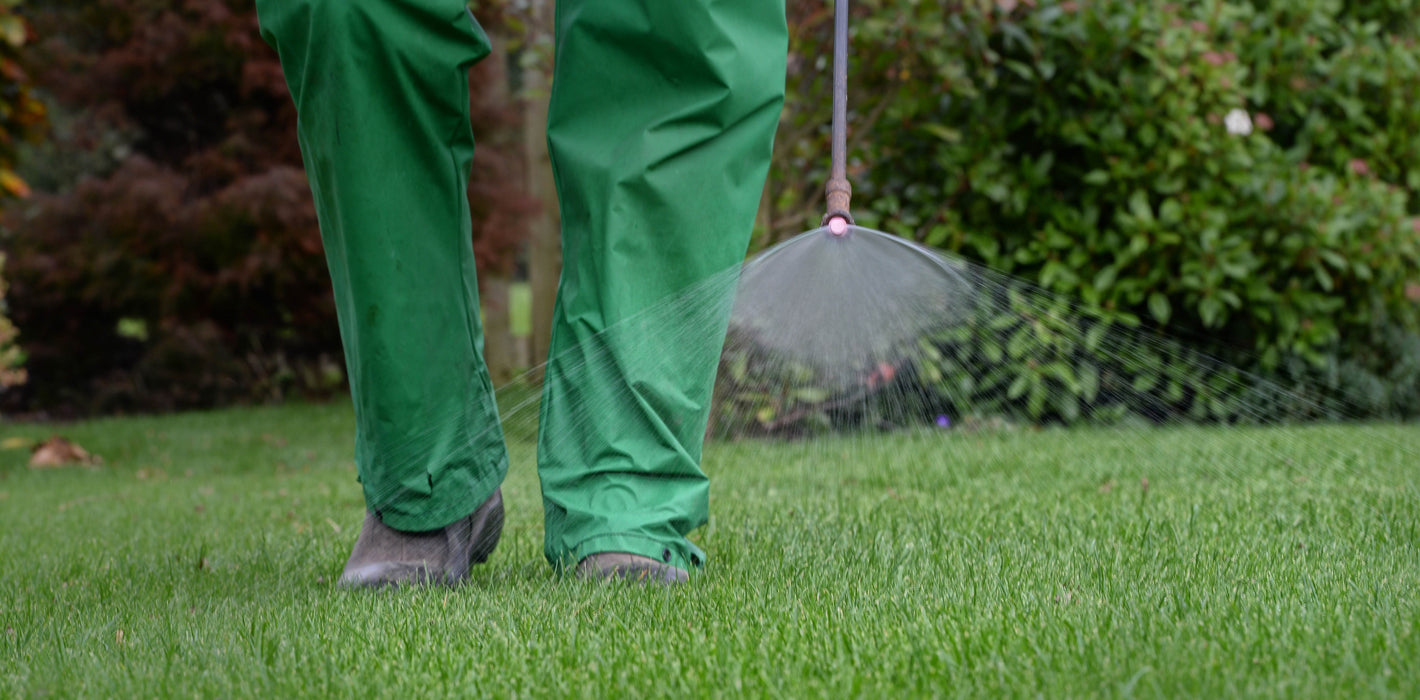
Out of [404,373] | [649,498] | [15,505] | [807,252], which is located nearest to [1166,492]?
[807,252]

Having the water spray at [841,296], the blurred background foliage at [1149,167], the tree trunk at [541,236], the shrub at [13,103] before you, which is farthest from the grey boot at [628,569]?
the tree trunk at [541,236]

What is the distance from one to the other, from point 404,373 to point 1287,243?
11.4 feet

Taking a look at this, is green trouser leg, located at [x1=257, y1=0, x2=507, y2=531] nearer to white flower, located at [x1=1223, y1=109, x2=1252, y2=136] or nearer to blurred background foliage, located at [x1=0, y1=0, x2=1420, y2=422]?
blurred background foliage, located at [x1=0, y1=0, x2=1420, y2=422]

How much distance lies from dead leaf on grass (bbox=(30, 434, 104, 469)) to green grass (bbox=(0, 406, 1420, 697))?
191cm

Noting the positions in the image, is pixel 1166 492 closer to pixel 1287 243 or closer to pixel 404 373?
pixel 404 373

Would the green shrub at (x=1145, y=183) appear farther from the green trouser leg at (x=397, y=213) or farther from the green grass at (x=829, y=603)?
the green trouser leg at (x=397, y=213)

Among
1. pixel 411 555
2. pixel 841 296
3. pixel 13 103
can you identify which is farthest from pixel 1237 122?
pixel 13 103

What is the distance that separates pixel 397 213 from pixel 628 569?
0.58m

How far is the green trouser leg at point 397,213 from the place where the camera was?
1.50 meters

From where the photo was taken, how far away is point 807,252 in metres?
1.71

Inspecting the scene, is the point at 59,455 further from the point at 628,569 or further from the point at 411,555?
the point at 628,569

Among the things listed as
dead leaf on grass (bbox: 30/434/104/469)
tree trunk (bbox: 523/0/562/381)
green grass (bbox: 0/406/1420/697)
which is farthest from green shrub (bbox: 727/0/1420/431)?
dead leaf on grass (bbox: 30/434/104/469)

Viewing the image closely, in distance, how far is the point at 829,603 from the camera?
1323 mm

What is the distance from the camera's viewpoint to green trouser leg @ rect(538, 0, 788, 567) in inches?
59.8
